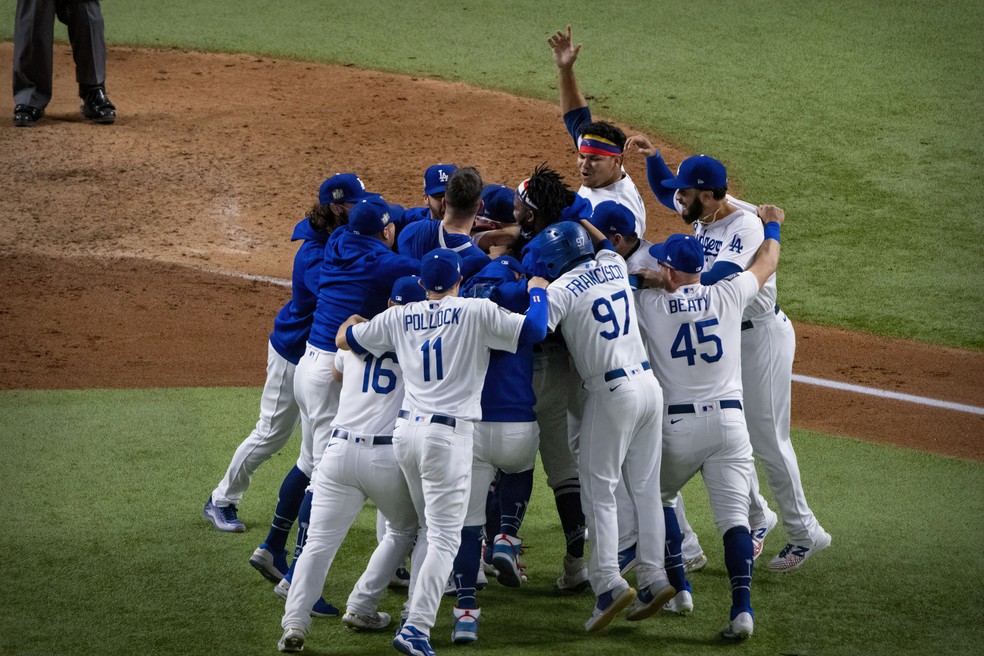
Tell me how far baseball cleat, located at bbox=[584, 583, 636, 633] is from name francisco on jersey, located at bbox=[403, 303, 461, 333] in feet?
4.37

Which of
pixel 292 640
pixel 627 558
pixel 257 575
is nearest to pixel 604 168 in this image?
pixel 627 558

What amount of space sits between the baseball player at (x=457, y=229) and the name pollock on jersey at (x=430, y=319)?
21.6 inches

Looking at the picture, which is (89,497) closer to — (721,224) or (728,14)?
(721,224)

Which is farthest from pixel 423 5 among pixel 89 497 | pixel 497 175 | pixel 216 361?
pixel 89 497

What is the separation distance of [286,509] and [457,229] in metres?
1.58

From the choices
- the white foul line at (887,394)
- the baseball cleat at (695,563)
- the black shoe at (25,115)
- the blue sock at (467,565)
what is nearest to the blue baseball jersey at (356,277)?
the blue sock at (467,565)

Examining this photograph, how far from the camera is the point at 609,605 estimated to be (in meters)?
4.91

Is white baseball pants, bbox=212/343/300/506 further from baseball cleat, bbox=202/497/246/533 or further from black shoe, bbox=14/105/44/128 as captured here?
black shoe, bbox=14/105/44/128

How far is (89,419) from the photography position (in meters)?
7.63

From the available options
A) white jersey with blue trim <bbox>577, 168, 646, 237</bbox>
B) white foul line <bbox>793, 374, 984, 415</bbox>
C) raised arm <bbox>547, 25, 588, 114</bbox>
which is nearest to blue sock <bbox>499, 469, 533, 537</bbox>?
white jersey with blue trim <bbox>577, 168, 646, 237</bbox>

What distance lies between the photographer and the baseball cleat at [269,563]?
5.42 m

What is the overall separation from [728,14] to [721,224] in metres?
11.5

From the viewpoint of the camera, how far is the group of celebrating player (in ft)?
15.8

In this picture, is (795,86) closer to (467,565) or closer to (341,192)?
(341,192)
